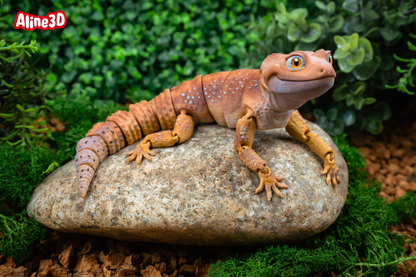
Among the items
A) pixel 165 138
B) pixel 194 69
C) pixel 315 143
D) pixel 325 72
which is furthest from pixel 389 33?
pixel 165 138

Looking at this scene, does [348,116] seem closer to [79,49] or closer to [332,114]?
[332,114]

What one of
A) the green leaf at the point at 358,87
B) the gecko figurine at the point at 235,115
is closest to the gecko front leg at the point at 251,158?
the gecko figurine at the point at 235,115

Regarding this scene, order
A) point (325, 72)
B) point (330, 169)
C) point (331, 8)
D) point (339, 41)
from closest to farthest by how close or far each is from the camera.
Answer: point (325, 72) → point (330, 169) → point (339, 41) → point (331, 8)

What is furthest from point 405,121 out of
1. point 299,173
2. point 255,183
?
point 255,183

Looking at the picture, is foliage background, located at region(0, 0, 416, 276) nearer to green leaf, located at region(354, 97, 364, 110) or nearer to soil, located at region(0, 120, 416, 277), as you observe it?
green leaf, located at region(354, 97, 364, 110)

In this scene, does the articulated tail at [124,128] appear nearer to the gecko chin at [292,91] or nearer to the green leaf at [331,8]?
the gecko chin at [292,91]

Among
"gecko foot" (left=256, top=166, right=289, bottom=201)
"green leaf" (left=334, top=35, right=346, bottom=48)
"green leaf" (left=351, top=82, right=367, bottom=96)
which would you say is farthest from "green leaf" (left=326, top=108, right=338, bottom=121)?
"gecko foot" (left=256, top=166, right=289, bottom=201)
